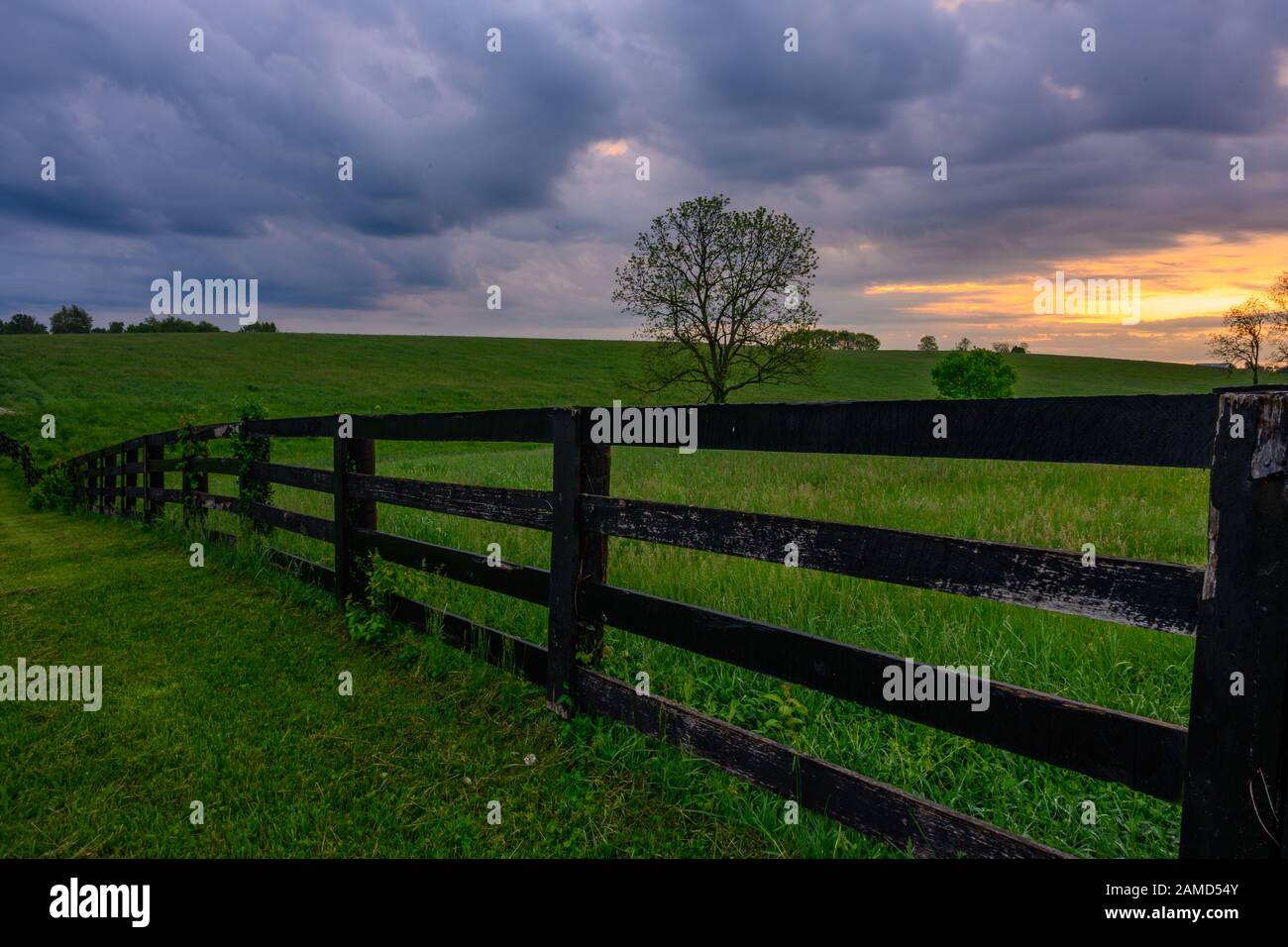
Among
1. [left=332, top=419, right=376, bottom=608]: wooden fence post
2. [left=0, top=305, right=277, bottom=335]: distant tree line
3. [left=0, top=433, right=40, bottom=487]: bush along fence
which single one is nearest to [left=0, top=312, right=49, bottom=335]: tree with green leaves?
[left=0, top=305, right=277, bottom=335]: distant tree line

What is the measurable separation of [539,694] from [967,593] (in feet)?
9.35

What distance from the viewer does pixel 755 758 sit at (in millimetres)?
3305

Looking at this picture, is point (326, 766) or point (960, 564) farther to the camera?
point (326, 766)

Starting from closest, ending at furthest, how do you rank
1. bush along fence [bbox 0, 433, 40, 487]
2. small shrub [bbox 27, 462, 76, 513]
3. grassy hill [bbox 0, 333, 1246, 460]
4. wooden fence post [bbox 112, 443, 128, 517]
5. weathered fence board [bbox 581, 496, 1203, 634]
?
weathered fence board [bbox 581, 496, 1203, 634] → wooden fence post [bbox 112, 443, 128, 517] → small shrub [bbox 27, 462, 76, 513] → bush along fence [bbox 0, 433, 40, 487] → grassy hill [bbox 0, 333, 1246, 460]

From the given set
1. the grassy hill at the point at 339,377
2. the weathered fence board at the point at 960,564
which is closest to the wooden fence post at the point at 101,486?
the grassy hill at the point at 339,377

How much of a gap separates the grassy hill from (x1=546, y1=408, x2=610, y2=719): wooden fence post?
79.0 feet

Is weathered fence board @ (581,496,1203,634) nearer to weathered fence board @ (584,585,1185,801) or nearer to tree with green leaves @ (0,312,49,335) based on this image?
weathered fence board @ (584,585,1185,801)

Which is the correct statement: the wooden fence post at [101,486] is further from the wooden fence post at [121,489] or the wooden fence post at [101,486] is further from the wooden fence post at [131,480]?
the wooden fence post at [131,480]

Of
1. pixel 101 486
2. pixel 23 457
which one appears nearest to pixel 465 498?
pixel 101 486

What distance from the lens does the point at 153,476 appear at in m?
11.5

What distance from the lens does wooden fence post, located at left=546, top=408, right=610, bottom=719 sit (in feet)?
13.7

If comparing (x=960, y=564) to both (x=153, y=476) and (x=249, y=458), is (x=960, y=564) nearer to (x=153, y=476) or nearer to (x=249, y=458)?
(x=249, y=458)

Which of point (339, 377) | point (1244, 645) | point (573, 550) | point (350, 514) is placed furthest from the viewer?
point (339, 377)
